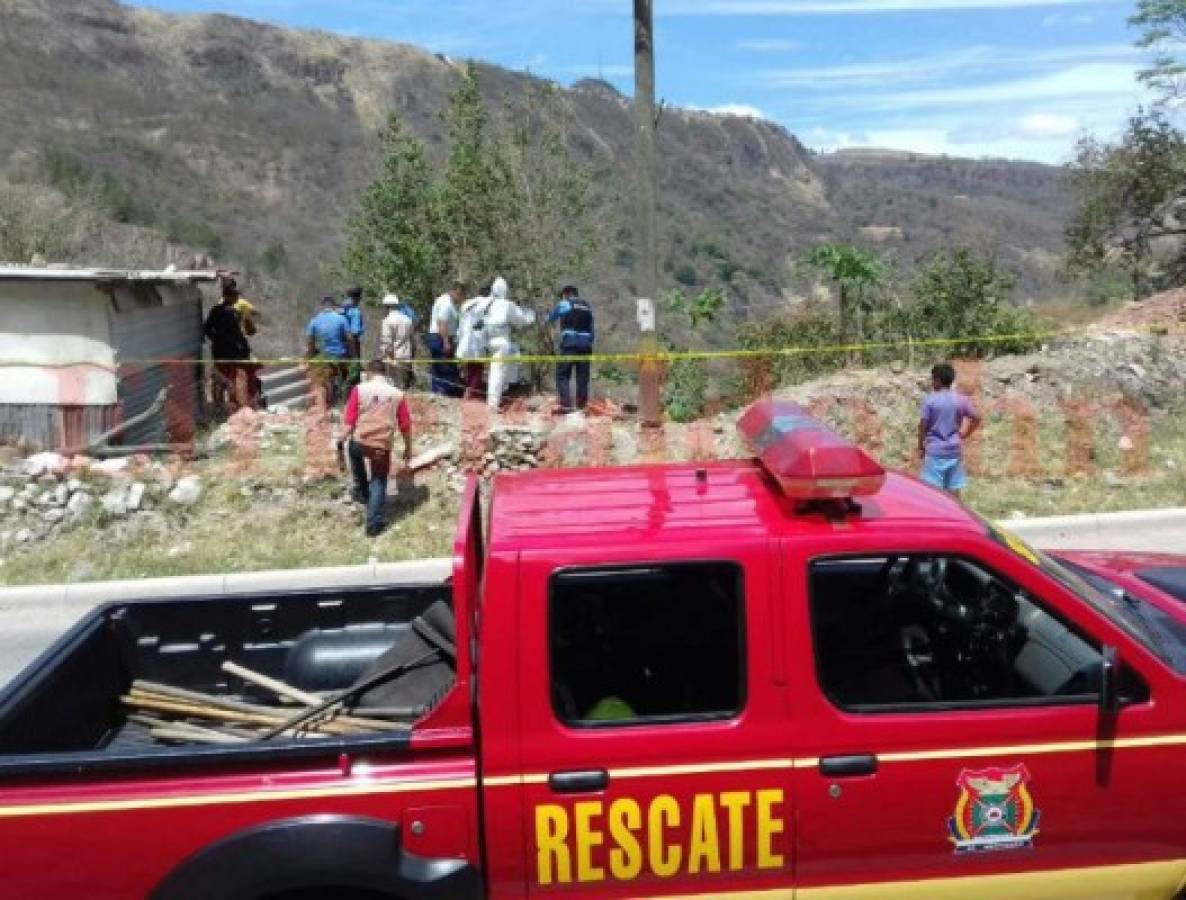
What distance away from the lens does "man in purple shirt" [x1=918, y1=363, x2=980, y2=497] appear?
9086mm

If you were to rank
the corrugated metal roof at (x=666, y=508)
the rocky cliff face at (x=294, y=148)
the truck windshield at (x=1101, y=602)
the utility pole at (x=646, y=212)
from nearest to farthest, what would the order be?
the corrugated metal roof at (x=666, y=508) < the truck windshield at (x=1101, y=602) < the utility pole at (x=646, y=212) < the rocky cliff face at (x=294, y=148)

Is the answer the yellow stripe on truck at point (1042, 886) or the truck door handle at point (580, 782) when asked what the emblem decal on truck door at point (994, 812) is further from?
the truck door handle at point (580, 782)

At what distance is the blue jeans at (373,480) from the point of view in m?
10.4

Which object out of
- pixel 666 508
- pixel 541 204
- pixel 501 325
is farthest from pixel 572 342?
pixel 666 508

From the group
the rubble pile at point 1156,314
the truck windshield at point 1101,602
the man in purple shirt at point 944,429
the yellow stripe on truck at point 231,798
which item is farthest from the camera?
the rubble pile at point 1156,314

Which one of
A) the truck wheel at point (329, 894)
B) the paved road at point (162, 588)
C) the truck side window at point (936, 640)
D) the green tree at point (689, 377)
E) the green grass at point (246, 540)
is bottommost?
the paved road at point (162, 588)

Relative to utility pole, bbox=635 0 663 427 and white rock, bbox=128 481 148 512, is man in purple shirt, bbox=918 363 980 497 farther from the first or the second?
white rock, bbox=128 481 148 512

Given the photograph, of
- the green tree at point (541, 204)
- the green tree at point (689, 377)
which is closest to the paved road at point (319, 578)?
the green tree at point (689, 377)

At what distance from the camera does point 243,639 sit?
4754 millimetres

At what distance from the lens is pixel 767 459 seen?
3.88 m

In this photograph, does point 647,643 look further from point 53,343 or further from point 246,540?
point 53,343

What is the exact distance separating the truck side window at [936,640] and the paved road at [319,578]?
6143mm

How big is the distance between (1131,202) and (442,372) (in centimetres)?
1827

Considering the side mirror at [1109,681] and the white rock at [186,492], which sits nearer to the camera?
the side mirror at [1109,681]
